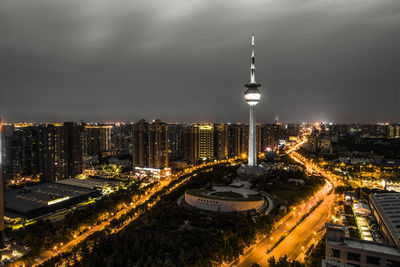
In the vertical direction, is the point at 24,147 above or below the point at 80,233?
above

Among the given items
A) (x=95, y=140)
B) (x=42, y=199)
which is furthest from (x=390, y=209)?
(x=95, y=140)

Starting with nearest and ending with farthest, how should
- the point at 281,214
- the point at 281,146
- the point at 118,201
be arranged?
the point at 281,214, the point at 118,201, the point at 281,146

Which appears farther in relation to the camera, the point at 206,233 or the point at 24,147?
the point at 24,147

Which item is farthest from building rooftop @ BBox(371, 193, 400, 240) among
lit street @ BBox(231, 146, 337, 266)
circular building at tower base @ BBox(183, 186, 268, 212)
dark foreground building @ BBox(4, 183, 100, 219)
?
dark foreground building @ BBox(4, 183, 100, 219)

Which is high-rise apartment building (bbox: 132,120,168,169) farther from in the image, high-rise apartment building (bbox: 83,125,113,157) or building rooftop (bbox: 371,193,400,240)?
building rooftop (bbox: 371,193,400,240)

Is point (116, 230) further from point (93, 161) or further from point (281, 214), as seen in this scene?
point (93, 161)

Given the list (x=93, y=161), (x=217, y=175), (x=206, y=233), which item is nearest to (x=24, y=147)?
(x=93, y=161)
